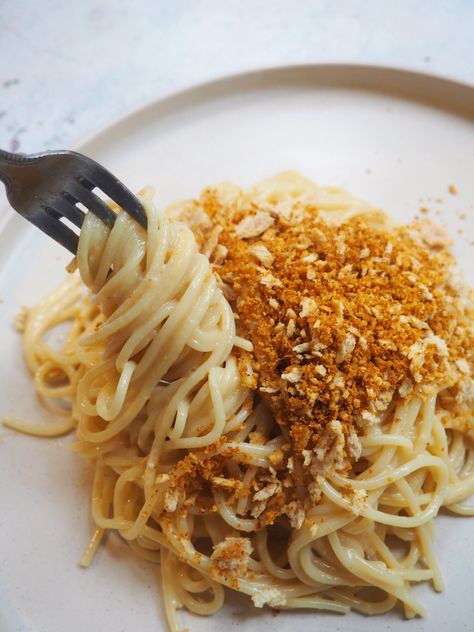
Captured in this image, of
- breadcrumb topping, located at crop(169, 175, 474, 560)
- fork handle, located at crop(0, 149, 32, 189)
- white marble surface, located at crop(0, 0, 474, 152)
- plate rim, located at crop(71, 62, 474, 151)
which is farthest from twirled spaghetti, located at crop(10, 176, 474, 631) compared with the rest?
white marble surface, located at crop(0, 0, 474, 152)

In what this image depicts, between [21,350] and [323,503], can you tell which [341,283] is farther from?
[21,350]

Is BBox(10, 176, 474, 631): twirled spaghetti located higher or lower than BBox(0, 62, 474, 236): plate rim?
lower

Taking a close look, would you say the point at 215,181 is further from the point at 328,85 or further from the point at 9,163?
the point at 9,163

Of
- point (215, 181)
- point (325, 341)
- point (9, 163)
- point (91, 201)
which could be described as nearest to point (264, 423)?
point (325, 341)

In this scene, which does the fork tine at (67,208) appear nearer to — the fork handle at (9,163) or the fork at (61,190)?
the fork at (61,190)

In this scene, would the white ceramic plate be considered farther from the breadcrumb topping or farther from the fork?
the fork
